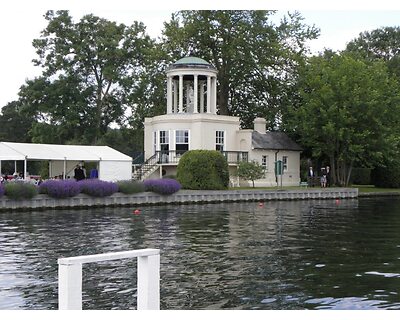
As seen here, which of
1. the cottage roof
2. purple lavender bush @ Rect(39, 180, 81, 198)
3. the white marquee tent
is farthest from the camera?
the cottage roof

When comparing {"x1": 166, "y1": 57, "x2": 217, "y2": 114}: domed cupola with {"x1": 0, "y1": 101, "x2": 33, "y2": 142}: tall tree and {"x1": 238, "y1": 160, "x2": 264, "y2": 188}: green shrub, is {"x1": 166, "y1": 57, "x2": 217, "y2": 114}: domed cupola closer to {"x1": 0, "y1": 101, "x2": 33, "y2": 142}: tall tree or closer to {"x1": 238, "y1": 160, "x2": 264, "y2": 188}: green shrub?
{"x1": 238, "y1": 160, "x2": 264, "y2": 188}: green shrub

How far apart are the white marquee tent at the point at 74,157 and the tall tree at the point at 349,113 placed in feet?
54.8

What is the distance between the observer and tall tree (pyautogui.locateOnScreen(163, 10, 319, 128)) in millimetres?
59031

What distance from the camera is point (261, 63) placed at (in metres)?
59.8

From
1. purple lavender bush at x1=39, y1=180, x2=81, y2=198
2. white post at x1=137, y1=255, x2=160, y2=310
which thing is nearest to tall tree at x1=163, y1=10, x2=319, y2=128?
purple lavender bush at x1=39, y1=180, x2=81, y2=198

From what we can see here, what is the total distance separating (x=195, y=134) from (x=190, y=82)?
5.42 metres

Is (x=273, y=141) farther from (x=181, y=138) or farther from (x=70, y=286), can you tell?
(x=70, y=286)

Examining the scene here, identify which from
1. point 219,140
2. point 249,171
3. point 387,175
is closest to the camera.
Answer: point 249,171

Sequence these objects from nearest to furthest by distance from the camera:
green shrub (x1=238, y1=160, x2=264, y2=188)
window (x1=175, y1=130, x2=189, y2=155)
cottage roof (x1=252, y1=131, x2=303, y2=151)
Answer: green shrub (x1=238, y1=160, x2=264, y2=188) → window (x1=175, y1=130, x2=189, y2=155) → cottage roof (x1=252, y1=131, x2=303, y2=151)

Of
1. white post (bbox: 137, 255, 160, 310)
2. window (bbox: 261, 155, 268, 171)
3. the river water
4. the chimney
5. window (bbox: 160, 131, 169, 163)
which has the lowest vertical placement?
the river water

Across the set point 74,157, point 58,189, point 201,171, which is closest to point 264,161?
point 201,171

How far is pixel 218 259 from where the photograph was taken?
54.3 feet

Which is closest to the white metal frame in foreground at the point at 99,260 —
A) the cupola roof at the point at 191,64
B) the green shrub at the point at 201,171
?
the green shrub at the point at 201,171

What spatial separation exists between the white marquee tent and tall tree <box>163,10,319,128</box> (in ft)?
55.2
